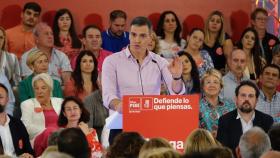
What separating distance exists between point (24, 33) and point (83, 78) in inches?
51.4

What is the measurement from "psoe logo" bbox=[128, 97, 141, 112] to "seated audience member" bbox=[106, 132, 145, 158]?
42 centimetres

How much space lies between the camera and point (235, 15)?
10.8 metres

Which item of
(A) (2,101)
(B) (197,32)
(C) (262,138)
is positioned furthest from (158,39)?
(C) (262,138)

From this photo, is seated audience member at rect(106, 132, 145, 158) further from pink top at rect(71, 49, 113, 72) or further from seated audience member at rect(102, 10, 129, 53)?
seated audience member at rect(102, 10, 129, 53)

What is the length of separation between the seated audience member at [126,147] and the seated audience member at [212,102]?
2987 millimetres

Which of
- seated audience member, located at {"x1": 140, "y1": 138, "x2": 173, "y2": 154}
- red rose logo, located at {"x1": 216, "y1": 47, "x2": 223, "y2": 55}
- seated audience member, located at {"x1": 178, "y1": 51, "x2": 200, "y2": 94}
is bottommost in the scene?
seated audience member, located at {"x1": 140, "y1": 138, "x2": 173, "y2": 154}

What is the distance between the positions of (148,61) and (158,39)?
141 inches

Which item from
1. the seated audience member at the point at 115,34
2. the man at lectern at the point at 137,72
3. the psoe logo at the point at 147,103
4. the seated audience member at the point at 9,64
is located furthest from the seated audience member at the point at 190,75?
the psoe logo at the point at 147,103

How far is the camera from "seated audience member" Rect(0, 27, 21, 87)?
8.88 metres

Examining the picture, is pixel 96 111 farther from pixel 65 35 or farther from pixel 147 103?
pixel 147 103

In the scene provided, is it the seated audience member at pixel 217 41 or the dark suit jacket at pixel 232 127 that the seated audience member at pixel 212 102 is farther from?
the seated audience member at pixel 217 41

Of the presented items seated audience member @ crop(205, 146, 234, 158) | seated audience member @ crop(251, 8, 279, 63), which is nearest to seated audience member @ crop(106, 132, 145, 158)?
seated audience member @ crop(205, 146, 234, 158)

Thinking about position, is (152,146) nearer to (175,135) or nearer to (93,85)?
(175,135)

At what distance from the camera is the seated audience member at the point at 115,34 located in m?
9.84
